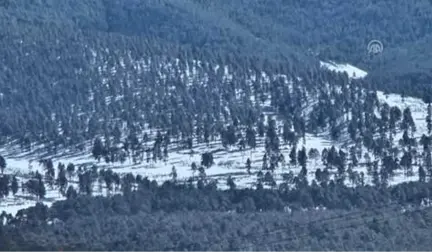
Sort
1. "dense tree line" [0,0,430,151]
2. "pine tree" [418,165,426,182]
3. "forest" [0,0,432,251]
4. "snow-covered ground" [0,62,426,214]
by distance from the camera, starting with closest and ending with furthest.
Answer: "forest" [0,0,432,251]
"pine tree" [418,165,426,182]
"snow-covered ground" [0,62,426,214]
"dense tree line" [0,0,430,151]

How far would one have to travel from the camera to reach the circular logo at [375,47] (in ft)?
525

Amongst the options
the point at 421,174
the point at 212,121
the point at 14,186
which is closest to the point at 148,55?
the point at 212,121

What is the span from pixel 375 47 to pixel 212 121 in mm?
51573

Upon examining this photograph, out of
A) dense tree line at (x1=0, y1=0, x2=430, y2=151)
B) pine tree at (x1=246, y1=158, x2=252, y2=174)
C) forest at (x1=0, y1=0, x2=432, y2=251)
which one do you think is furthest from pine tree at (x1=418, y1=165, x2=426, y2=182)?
dense tree line at (x1=0, y1=0, x2=430, y2=151)

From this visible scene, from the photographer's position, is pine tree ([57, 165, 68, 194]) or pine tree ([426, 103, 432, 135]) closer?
pine tree ([57, 165, 68, 194])

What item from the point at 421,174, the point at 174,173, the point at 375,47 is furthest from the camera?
the point at 375,47

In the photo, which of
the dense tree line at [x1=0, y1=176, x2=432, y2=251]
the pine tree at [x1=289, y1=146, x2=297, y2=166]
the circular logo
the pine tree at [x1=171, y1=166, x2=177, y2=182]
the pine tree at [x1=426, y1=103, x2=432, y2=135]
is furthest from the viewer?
the circular logo

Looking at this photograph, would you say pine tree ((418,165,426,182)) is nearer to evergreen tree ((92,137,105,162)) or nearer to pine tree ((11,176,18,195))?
pine tree ((11,176,18,195))

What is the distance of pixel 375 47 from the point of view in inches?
6407

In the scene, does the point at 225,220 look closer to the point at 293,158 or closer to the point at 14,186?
the point at 14,186

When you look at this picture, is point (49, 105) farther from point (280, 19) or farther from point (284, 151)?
point (280, 19)

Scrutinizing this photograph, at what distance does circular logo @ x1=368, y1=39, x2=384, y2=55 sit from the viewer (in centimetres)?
16010

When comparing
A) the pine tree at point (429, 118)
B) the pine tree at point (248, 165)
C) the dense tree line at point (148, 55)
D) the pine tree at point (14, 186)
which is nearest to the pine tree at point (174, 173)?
the pine tree at point (248, 165)

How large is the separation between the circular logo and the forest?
0.87 metres
